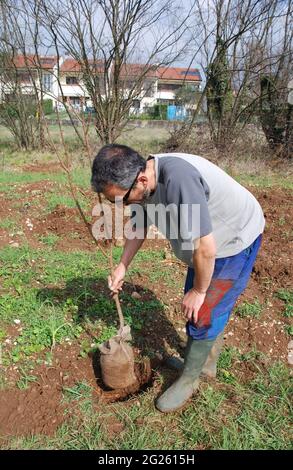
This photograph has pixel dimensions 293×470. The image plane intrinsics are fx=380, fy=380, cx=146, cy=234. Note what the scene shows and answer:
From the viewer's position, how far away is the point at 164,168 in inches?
66.7

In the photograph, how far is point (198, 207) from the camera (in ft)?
5.32

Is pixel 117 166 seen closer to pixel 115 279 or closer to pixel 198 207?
pixel 198 207

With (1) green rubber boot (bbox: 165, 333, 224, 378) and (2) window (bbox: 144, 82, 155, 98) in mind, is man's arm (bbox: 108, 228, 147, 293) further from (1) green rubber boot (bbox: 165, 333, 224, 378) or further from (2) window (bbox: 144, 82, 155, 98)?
(2) window (bbox: 144, 82, 155, 98)

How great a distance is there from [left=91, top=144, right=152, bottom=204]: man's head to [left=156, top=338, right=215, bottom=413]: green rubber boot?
3.24 ft

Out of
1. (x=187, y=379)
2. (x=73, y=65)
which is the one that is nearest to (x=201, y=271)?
(x=187, y=379)

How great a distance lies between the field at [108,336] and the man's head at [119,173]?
1.29 meters

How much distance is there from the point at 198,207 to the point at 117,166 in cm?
39

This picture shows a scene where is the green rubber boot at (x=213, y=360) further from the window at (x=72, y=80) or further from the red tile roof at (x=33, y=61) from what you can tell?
the red tile roof at (x=33, y=61)

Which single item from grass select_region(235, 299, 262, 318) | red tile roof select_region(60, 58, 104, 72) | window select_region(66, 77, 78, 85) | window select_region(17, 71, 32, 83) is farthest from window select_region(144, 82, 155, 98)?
grass select_region(235, 299, 262, 318)

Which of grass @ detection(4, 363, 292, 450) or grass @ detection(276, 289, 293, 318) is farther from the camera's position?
grass @ detection(276, 289, 293, 318)

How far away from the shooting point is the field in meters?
2.06

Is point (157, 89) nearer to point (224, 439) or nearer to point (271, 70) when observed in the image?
point (271, 70)

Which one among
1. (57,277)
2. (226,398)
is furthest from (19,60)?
(226,398)

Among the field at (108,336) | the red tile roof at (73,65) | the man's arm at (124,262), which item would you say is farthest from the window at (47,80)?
the man's arm at (124,262)
